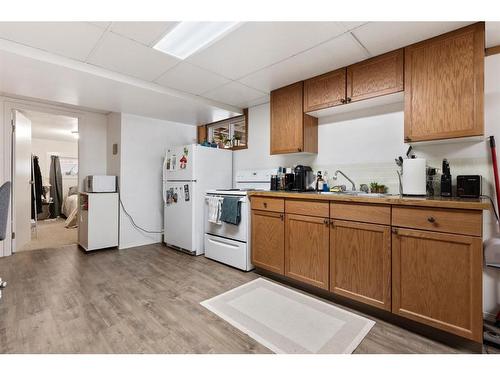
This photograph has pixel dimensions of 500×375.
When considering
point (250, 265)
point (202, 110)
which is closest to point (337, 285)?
point (250, 265)

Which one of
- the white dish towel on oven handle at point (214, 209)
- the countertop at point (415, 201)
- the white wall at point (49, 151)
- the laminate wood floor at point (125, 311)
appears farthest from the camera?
the white wall at point (49, 151)

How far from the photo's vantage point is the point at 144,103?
3363 millimetres

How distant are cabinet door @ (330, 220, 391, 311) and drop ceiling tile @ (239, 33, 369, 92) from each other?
1491 mm

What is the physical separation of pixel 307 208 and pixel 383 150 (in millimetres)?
1001

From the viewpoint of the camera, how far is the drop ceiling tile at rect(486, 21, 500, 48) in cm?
171

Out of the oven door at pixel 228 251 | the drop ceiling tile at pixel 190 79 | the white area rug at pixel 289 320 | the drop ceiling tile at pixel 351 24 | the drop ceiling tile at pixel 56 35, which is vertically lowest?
the white area rug at pixel 289 320

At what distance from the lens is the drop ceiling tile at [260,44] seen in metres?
1.80

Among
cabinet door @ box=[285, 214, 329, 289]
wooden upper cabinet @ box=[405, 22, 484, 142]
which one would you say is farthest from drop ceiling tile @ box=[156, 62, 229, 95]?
wooden upper cabinet @ box=[405, 22, 484, 142]

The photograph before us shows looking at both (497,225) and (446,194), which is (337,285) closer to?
(446,194)

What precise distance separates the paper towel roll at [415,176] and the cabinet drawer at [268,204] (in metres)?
1.11

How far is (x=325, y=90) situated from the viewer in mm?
2557

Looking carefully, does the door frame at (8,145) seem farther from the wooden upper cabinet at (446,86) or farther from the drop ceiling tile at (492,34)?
the drop ceiling tile at (492,34)

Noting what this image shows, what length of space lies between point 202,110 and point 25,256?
3288 mm

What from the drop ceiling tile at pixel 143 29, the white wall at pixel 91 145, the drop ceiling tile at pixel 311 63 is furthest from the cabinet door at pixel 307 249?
the white wall at pixel 91 145
